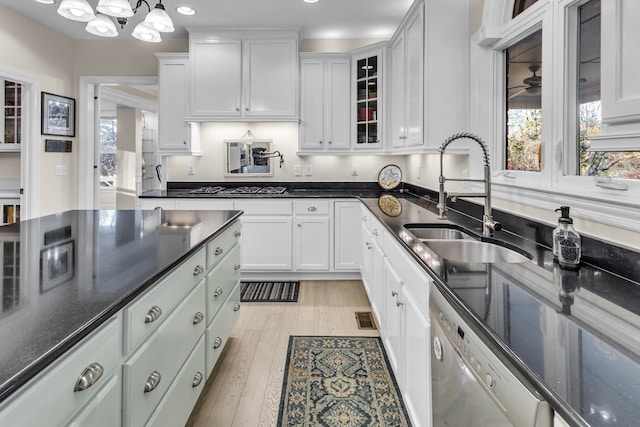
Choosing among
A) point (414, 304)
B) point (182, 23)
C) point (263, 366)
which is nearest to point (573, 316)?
point (414, 304)

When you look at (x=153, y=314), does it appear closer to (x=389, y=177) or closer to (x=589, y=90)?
(x=589, y=90)

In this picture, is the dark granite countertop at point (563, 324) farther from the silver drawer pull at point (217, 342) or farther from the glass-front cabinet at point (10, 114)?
the glass-front cabinet at point (10, 114)

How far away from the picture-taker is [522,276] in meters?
1.22

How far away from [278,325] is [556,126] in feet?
7.28

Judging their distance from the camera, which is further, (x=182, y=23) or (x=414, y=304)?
(x=182, y=23)

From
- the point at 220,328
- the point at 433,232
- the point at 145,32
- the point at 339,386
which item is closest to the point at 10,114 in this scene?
the point at 145,32

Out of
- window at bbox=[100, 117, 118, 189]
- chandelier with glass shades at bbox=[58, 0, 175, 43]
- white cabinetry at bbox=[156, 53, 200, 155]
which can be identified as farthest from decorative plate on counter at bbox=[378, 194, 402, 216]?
window at bbox=[100, 117, 118, 189]

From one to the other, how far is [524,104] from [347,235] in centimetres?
222

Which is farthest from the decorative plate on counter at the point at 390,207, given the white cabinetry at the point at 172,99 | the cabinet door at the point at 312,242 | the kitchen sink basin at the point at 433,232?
the white cabinetry at the point at 172,99

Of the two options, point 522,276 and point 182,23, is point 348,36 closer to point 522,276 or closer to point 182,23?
point 182,23

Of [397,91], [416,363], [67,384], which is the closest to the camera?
[67,384]

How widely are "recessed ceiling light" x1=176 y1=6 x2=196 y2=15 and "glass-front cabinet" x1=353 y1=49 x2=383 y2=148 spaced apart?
64.8 inches

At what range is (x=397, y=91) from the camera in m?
3.79

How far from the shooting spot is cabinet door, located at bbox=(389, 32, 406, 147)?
140 inches
